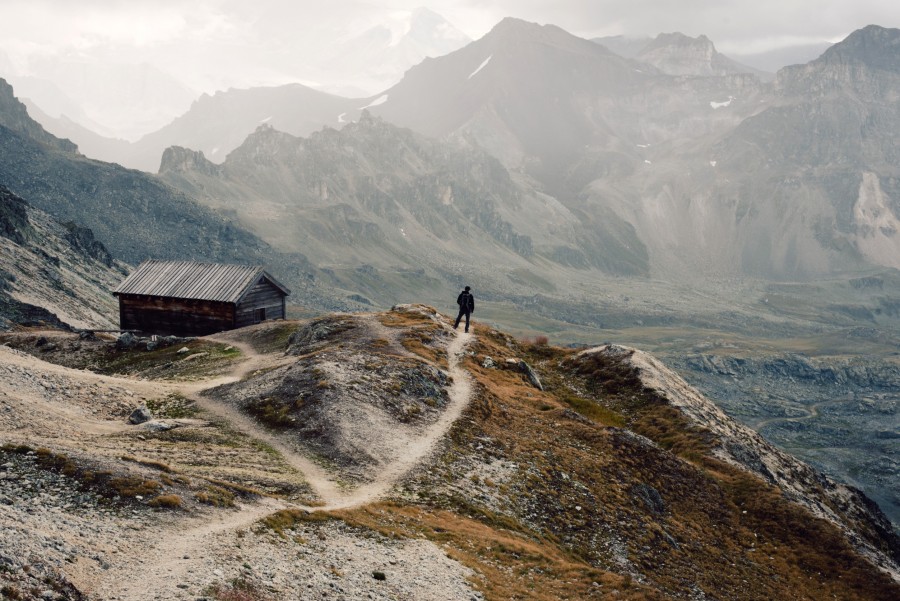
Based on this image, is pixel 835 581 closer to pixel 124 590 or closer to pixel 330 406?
pixel 330 406

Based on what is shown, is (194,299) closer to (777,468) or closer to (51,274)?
(777,468)

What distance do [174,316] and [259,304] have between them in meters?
8.14

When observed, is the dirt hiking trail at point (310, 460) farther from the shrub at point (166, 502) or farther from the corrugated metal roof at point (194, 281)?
the corrugated metal roof at point (194, 281)

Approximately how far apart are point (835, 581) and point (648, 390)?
2112cm

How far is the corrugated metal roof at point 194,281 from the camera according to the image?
64.2 metres

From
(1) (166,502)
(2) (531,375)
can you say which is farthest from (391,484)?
(2) (531,375)

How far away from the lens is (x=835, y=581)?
36938mm

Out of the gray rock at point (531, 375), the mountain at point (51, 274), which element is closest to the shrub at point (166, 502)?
the gray rock at point (531, 375)

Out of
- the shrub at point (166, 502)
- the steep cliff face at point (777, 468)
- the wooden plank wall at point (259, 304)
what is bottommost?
the steep cliff face at point (777, 468)

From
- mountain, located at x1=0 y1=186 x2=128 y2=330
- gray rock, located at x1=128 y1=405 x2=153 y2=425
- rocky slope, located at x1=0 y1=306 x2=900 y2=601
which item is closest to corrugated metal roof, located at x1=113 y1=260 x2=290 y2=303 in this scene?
rocky slope, located at x1=0 y1=306 x2=900 y2=601

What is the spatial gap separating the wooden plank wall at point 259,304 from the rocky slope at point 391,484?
636 cm

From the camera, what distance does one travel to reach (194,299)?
64125 mm

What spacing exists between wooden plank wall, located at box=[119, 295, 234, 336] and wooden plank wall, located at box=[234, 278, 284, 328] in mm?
1278

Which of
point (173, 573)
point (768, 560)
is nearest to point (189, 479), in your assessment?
point (173, 573)
